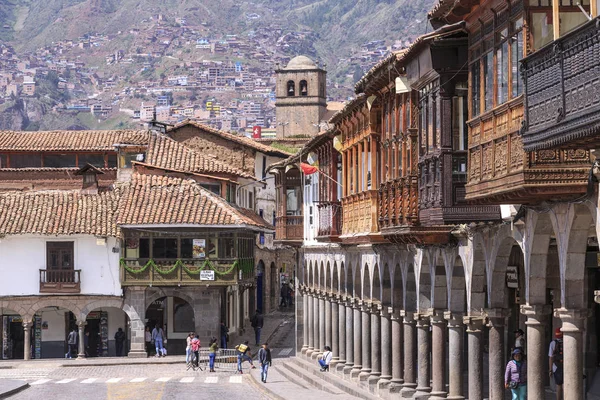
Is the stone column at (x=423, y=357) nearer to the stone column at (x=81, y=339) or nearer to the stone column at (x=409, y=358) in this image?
the stone column at (x=409, y=358)

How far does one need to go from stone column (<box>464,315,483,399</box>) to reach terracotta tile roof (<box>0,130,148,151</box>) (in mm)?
36733

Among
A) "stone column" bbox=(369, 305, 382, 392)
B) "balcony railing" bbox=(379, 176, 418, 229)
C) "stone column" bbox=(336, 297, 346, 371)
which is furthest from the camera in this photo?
"stone column" bbox=(336, 297, 346, 371)

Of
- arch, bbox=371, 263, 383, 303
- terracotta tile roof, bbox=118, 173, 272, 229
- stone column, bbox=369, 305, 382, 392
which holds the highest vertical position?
terracotta tile roof, bbox=118, 173, 272, 229

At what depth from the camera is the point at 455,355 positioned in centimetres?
2808

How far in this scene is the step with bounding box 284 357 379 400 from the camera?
3784cm

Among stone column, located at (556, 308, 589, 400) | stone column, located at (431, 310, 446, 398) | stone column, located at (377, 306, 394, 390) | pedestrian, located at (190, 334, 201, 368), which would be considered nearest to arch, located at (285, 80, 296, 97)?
pedestrian, located at (190, 334, 201, 368)

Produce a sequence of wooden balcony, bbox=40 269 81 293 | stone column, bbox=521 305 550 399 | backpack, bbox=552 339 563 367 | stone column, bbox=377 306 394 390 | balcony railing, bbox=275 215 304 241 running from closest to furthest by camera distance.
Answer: stone column, bbox=521 305 550 399, backpack, bbox=552 339 563 367, stone column, bbox=377 306 394 390, balcony railing, bbox=275 215 304 241, wooden balcony, bbox=40 269 81 293

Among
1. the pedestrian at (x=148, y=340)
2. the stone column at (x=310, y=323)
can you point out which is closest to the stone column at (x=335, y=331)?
the stone column at (x=310, y=323)

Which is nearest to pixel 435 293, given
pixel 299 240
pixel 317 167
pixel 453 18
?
pixel 453 18

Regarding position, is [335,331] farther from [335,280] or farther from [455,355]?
[455,355]

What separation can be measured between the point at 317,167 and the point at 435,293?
17.7 m

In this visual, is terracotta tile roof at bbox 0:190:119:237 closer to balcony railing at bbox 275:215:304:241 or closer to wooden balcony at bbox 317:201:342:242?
balcony railing at bbox 275:215:304:241

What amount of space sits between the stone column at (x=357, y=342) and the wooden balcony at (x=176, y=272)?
1409 cm

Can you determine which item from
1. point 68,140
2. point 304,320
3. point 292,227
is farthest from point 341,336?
point 68,140
